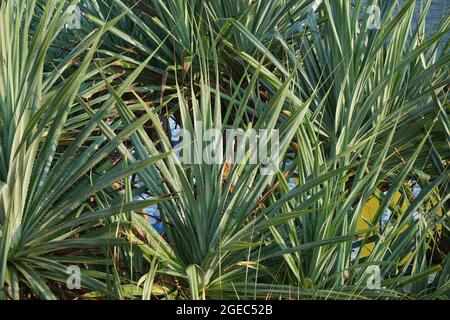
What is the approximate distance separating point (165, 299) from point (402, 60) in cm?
146

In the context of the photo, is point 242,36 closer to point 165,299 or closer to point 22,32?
point 22,32

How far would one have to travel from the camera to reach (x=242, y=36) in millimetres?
3924

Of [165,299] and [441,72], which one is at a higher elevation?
[441,72]

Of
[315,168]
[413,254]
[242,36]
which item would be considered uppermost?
[242,36]

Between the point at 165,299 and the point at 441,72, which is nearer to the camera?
the point at 165,299
